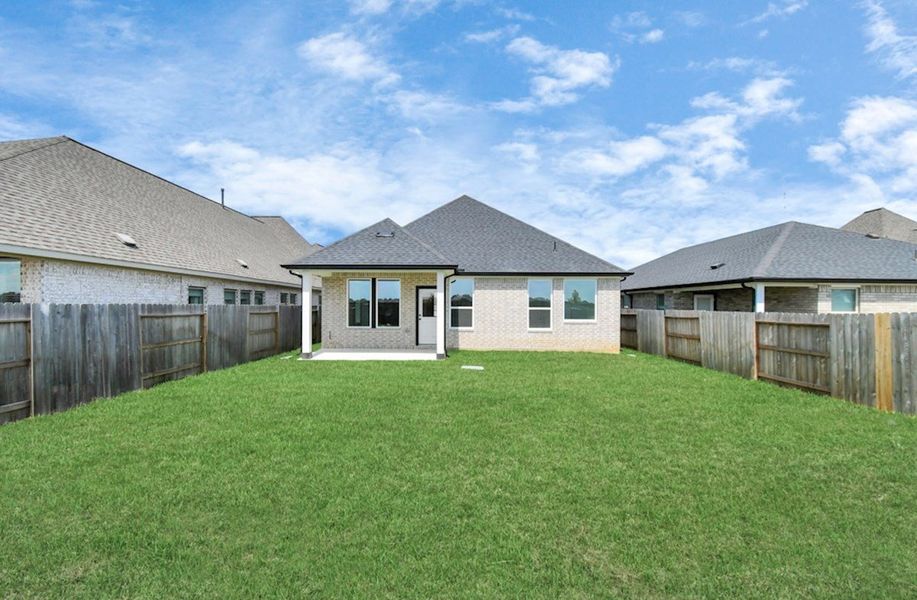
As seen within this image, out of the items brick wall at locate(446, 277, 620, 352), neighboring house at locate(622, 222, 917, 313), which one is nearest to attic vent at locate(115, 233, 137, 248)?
brick wall at locate(446, 277, 620, 352)

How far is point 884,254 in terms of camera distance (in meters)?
18.8

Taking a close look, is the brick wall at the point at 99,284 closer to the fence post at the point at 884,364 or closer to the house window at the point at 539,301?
the house window at the point at 539,301

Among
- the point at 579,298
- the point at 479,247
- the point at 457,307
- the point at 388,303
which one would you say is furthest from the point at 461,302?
the point at 579,298

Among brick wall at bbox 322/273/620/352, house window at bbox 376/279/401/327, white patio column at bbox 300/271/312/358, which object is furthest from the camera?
brick wall at bbox 322/273/620/352

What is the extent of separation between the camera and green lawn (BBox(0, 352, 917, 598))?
3.01 meters

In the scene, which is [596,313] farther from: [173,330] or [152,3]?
[152,3]

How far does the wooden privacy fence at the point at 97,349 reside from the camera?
7.00 metres

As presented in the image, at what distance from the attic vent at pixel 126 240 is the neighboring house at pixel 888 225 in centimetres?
4294

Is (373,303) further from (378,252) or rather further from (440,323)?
(440,323)

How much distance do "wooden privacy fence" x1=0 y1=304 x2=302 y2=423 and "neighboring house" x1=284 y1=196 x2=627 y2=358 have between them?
482 cm

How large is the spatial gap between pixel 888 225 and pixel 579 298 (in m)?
32.0

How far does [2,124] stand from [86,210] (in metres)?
7.79

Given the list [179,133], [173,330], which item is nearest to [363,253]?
[173,330]

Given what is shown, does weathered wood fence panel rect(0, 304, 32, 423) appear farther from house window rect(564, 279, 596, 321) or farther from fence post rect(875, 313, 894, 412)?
house window rect(564, 279, 596, 321)
